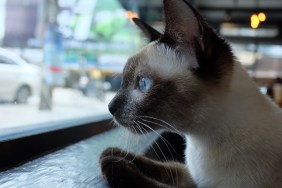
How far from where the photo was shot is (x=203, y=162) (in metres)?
0.90

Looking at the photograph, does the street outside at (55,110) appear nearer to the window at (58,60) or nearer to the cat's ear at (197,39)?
the window at (58,60)

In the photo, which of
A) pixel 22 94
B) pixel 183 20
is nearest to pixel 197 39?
pixel 183 20

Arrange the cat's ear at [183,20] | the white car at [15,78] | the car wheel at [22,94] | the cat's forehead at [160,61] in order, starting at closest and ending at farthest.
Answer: the cat's ear at [183,20] < the cat's forehead at [160,61] < the white car at [15,78] < the car wheel at [22,94]

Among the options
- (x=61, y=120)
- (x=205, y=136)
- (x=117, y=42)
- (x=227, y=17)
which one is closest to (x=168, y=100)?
(x=205, y=136)

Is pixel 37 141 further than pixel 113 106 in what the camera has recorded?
Yes

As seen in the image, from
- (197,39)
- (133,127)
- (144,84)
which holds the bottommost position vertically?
(133,127)

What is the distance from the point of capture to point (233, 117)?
0.90m

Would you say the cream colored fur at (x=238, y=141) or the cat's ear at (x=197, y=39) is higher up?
the cat's ear at (x=197, y=39)

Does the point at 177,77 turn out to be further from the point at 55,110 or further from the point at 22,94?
the point at 55,110

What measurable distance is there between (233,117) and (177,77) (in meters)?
0.17

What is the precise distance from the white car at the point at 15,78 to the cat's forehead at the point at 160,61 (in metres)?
0.39

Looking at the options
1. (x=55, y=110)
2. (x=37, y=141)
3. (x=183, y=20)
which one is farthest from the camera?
(x=55, y=110)

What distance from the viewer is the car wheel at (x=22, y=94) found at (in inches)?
51.0

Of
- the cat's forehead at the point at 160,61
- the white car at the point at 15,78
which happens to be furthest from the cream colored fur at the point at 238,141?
the white car at the point at 15,78
